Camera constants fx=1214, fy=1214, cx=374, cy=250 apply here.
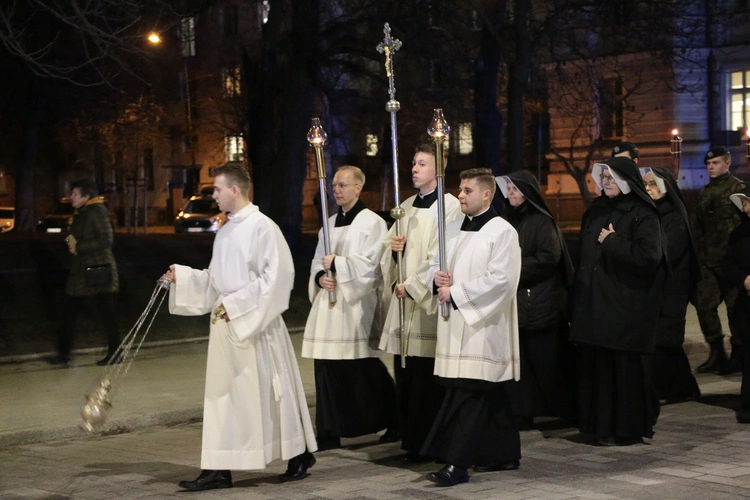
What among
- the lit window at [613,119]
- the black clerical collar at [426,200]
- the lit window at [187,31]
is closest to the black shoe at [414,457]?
the black clerical collar at [426,200]

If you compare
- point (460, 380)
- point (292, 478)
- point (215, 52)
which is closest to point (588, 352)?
point (460, 380)

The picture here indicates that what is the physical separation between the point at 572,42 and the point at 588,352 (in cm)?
1407

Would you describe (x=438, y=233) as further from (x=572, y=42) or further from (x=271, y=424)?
(x=572, y=42)

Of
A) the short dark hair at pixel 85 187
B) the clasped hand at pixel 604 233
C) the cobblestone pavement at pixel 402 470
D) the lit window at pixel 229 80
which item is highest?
the lit window at pixel 229 80

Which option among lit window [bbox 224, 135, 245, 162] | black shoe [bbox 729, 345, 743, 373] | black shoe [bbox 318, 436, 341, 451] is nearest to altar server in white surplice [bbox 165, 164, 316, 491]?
black shoe [bbox 318, 436, 341, 451]

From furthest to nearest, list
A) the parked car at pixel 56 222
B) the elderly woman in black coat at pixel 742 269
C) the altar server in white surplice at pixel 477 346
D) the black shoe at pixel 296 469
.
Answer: the parked car at pixel 56 222 → the elderly woman in black coat at pixel 742 269 → the black shoe at pixel 296 469 → the altar server in white surplice at pixel 477 346

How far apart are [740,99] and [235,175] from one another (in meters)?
40.1

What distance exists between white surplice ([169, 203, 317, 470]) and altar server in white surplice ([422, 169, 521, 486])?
88cm

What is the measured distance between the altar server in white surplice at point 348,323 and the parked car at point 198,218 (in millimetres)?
34483

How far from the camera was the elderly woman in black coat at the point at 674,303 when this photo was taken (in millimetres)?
9930

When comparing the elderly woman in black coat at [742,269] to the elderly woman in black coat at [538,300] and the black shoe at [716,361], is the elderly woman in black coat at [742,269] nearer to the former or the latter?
the elderly woman in black coat at [538,300]

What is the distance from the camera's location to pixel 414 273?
309 inches

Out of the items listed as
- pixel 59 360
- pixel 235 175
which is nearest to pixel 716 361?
pixel 235 175

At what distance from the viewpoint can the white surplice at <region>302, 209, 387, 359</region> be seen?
822cm
